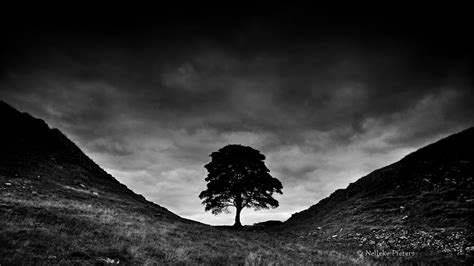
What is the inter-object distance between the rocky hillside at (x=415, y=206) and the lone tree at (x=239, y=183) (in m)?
9.12

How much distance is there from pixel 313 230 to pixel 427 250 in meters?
14.9

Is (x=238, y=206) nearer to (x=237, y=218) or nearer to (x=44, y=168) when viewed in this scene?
(x=237, y=218)

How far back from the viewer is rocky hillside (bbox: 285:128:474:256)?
20.6 meters

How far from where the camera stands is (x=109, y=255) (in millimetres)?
12266

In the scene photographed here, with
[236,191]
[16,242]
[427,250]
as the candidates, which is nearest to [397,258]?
[427,250]

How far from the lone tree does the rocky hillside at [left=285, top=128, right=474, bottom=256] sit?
912 centimetres

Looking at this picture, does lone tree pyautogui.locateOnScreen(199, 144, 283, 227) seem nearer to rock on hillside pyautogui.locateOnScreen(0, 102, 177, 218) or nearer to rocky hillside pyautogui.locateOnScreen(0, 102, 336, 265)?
rock on hillside pyautogui.locateOnScreen(0, 102, 177, 218)

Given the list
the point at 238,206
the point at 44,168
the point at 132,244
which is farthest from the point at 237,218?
the point at 132,244

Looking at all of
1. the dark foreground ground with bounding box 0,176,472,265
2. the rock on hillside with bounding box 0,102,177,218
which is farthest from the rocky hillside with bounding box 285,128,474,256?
the rock on hillside with bounding box 0,102,177,218

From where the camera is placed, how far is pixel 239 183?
41969mm

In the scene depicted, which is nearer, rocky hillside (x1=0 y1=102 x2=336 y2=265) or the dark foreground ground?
rocky hillside (x1=0 y1=102 x2=336 y2=265)

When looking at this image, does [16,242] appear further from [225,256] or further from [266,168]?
[266,168]

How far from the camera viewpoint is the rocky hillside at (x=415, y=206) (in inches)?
810

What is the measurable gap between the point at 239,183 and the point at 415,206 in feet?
72.6
